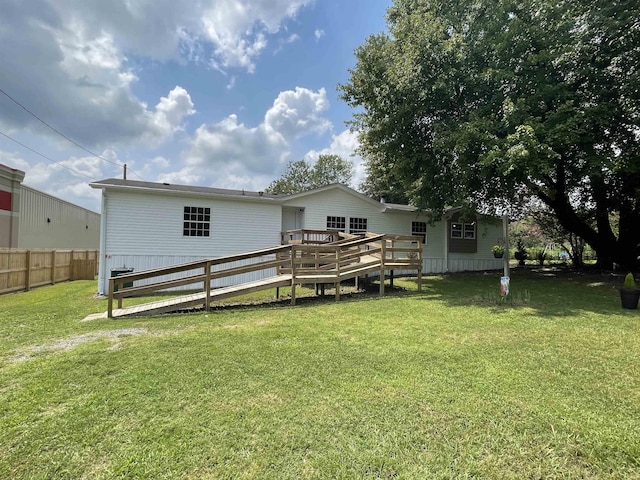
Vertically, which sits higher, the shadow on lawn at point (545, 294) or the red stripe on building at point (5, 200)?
the red stripe on building at point (5, 200)

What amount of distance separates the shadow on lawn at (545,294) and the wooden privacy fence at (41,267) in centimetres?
1325

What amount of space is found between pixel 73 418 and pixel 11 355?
2.55 m

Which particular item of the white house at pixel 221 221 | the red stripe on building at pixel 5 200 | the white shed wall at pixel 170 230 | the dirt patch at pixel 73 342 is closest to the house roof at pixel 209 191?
the white house at pixel 221 221

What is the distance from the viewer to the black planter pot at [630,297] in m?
6.72

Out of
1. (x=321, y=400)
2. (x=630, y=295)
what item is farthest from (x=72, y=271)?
(x=630, y=295)

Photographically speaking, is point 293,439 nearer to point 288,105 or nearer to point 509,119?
point 509,119

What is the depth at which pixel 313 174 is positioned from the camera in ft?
140

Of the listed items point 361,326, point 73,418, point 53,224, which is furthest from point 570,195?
point 53,224

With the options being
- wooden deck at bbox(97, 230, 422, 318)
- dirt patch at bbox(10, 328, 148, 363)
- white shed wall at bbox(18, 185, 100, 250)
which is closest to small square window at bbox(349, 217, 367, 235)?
wooden deck at bbox(97, 230, 422, 318)

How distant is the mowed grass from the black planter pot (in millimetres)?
1756

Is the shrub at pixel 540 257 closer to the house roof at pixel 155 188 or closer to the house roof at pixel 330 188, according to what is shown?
the house roof at pixel 330 188

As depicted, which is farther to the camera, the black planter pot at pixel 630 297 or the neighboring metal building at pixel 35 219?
the neighboring metal building at pixel 35 219

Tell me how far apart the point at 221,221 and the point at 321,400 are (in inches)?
392

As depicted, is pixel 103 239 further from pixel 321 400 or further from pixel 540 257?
pixel 540 257
